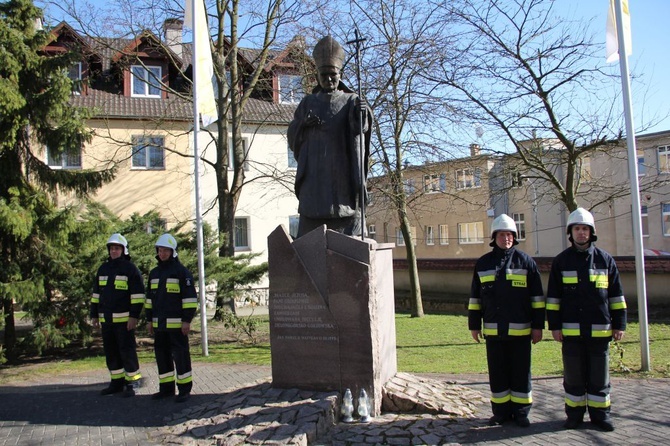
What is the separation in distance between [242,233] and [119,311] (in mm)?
18319

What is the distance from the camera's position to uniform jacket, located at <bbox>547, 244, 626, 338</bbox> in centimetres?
547

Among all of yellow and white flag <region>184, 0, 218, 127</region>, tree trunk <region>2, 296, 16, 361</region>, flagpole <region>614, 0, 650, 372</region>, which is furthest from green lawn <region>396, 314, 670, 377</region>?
tree trunk <region>2, 296, 16, 361</region>

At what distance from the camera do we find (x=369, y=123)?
6676 mm

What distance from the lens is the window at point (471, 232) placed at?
127ft

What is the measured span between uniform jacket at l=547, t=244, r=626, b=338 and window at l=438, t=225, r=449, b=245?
113 ft

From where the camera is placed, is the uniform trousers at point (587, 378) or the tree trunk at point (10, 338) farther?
the tree trunk at point (10, 338)

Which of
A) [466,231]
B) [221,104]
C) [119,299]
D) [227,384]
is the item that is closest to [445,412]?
[227,384]

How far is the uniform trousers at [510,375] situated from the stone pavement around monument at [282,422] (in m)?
0.19

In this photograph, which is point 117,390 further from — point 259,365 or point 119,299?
point 259,365

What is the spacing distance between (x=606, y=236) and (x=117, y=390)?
3171 centimetres

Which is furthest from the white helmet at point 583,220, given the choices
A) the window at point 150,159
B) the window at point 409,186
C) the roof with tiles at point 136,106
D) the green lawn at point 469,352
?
the window at point 150,159

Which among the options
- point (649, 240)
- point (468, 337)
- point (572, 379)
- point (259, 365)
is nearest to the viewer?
point (572, 379)

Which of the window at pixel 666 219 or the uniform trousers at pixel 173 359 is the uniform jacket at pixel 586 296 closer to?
the uniform trousers at pixel 173 359

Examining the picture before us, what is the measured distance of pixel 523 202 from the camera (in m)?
22.8
